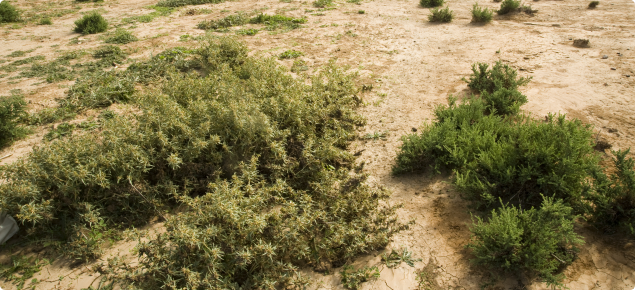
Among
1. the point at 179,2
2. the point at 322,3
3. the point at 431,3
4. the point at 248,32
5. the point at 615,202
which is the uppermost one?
the point at 179,2

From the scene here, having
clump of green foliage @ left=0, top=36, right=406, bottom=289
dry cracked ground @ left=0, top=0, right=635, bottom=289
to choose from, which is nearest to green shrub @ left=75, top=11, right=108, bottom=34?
dry cracked ground @ left=0, top=0, right=635, bottom=289

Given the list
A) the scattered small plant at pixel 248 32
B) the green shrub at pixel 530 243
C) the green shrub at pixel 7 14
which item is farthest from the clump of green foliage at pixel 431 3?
the green shrub at pixel 7 14

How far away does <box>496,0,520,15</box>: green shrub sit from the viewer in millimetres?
9317

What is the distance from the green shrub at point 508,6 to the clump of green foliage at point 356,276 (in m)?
9.22

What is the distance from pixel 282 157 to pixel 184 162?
3.74ft

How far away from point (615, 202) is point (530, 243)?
1.06m

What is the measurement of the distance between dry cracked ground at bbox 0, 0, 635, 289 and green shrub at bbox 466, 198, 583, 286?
0.52 ft

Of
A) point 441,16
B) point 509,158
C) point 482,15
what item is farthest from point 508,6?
point 509,158

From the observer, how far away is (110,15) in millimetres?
10898

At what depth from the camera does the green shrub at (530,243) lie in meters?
2.83

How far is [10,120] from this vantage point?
5.11 metres

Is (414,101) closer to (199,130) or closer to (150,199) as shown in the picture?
(199,130)

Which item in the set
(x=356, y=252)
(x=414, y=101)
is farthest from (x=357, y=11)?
(x=356, y=252)

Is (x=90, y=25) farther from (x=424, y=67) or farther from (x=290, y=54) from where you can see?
(x=424, y=67)
